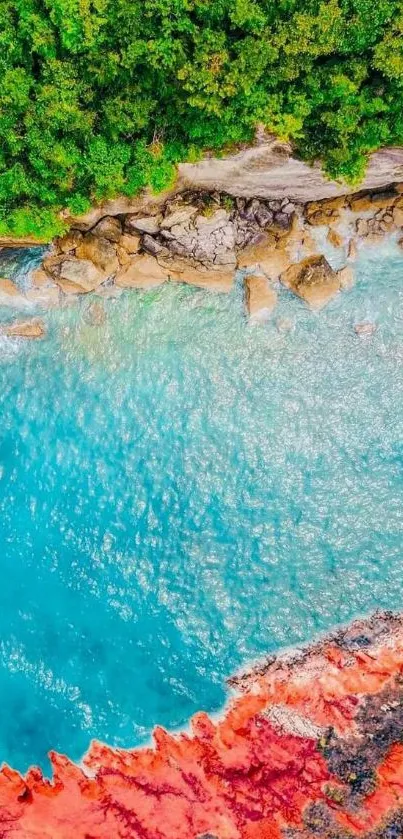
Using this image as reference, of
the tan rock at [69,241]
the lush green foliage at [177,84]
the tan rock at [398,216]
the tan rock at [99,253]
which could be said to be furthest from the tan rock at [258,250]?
the tan rock at [69,241]

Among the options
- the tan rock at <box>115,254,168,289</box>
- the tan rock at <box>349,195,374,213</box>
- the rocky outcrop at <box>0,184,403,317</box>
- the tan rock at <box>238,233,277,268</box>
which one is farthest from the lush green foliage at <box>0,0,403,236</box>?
the tan rock at <box>238,233,277,268</box>

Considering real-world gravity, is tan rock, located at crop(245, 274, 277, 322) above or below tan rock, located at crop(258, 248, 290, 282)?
below

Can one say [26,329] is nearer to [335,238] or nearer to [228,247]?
[228,247]

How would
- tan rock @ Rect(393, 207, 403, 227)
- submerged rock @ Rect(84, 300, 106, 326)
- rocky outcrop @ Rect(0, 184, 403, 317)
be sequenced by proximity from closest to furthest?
rocky outcrop @ Rect(0, 184, 403, 317), tan rock @ Rect(393, 207, 403, 227), submerged rock @ Rect(84, 300, 106, 326)

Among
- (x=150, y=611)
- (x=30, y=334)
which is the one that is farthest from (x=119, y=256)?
(x=150, y=611)

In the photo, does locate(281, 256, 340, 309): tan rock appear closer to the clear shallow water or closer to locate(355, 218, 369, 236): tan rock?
the clear shallow water

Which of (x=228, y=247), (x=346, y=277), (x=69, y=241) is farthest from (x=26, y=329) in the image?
(x=346, y=277)
